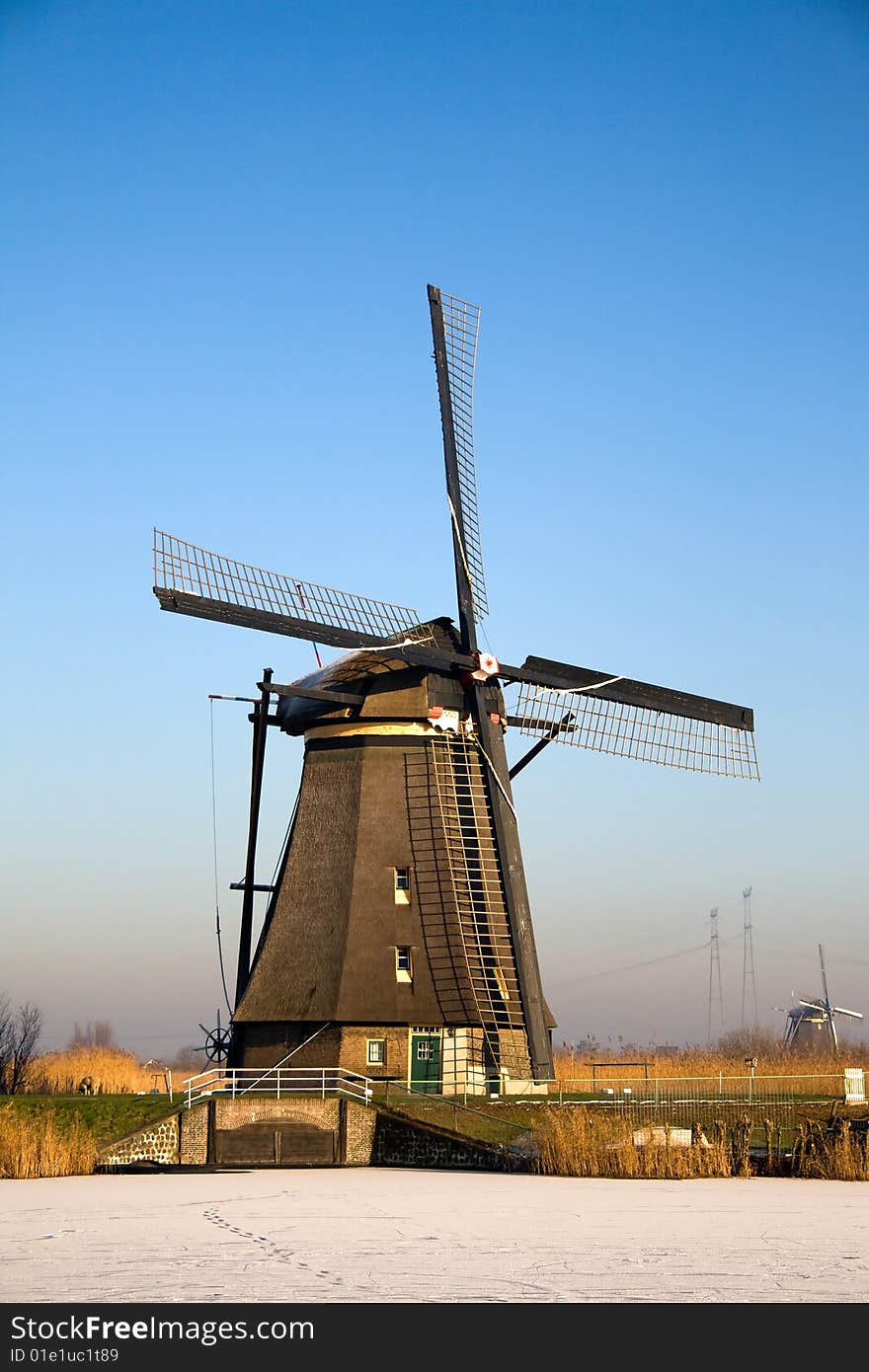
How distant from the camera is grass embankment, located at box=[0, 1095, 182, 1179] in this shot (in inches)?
862

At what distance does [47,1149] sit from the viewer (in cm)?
2231

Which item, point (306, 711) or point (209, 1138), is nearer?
point (209, 1138)

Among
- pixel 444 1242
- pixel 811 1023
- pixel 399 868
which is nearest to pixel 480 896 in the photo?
pixel 399 868

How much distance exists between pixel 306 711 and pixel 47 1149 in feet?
31.5

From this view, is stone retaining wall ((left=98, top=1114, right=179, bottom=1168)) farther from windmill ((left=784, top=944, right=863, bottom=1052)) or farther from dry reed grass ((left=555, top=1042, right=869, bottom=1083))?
windmill ((left=784, top=944, right=863, bottom=1052))

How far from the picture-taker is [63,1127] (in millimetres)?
25344

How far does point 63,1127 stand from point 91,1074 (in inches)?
384

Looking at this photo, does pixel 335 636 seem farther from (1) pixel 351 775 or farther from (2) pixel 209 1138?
(2) pixel 209 1138

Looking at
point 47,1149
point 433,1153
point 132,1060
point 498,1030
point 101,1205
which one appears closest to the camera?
point 101,1205

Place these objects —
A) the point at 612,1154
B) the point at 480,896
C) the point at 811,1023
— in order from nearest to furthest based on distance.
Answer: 1. the point at 612,1154
2. the point at 480,896
3. the point at 811,1023

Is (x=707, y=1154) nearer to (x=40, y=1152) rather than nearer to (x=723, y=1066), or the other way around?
(x=40, y=1152)

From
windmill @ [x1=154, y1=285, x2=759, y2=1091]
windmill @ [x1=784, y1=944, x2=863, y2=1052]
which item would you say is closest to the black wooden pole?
windmill @ [x1=154, y1=285, x2=759, y2=1091]

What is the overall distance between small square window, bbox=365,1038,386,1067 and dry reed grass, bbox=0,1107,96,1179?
4996 mm

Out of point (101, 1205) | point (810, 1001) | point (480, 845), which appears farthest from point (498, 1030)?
point (810, 1001)
